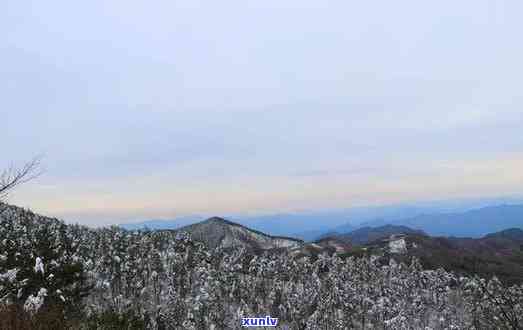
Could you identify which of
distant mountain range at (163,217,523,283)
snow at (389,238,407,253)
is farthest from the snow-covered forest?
snow at (389,238,407,253)

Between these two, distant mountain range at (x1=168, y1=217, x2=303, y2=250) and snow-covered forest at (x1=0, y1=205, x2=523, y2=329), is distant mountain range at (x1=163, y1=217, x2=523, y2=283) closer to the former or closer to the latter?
distant mountain range at (x1=168, y1=217, x2=303, y2=250)

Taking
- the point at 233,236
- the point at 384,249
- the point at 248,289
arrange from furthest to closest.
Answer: the point at 233,236, the point at 384,249, the point at 248,289

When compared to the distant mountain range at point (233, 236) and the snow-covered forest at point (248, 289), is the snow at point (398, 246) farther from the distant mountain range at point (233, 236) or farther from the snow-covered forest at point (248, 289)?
the snow-covered forest at point (248, 289)

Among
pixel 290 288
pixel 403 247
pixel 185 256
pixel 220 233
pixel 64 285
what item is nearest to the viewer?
pixel 64 285

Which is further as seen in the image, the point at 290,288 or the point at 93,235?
the point at 93,235

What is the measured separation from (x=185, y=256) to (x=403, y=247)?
4278 inches

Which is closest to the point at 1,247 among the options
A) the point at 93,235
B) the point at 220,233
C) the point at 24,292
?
the point at 24,292

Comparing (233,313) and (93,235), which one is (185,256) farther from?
(93,235)

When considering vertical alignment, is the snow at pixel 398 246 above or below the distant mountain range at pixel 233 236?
below

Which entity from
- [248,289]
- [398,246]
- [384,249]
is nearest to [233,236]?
[384,249]

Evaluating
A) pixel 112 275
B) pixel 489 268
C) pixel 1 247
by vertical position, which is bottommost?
pixel 489 268

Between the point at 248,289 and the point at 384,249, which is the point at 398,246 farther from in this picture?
the point at 248,289

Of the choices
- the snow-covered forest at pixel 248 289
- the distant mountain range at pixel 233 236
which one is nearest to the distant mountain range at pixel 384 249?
the distant mountain range at pixel 233 236

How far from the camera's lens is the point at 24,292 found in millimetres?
30281
